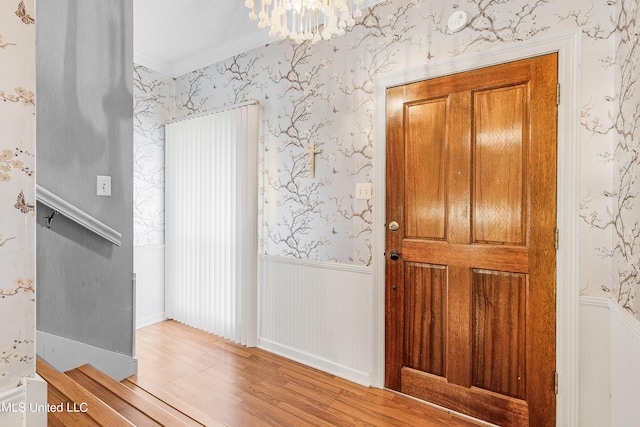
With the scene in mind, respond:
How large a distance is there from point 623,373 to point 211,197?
3009mm

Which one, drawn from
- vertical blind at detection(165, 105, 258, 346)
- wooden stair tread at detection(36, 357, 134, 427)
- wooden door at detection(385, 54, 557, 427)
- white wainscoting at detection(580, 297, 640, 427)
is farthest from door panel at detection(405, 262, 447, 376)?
wooden stair tread at detection(36, 357, 134, 427)

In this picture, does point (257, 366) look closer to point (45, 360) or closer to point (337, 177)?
point (45, 360)

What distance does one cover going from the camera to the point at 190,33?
9.15 ft

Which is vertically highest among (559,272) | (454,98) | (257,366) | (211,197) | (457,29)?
(457,29)

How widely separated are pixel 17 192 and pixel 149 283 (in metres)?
2.75

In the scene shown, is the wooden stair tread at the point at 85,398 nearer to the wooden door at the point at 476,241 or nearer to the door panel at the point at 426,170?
the wooden door at the point at 476,241

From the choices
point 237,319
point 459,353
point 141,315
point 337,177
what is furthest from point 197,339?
point 459,353

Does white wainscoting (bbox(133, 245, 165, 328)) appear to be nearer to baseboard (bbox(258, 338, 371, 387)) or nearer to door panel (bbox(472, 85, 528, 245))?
baseboard (bbox(258, 338, 371, 387))

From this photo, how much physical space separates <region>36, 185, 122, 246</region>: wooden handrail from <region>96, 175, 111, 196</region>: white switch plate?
0.51 ft

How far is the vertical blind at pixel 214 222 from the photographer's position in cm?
277

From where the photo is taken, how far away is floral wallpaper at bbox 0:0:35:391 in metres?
0.87

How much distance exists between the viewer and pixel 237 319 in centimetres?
285

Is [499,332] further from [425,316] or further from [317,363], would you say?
[317,363]

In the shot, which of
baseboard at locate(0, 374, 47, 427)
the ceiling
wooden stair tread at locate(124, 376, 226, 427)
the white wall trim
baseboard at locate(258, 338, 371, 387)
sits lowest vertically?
baseboard at locate(258, 338, 371, 387)
